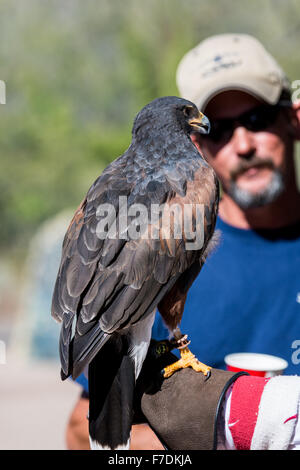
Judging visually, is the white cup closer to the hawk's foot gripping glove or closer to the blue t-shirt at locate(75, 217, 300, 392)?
the hawk's foot gripping glove

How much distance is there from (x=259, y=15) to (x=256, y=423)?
2204 centimetres

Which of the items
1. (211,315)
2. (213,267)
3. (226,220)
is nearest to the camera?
(211,315)

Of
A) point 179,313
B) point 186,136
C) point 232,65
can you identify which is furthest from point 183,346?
point 232,65

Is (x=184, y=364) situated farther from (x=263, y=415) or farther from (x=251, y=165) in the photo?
(x=251, y=165)

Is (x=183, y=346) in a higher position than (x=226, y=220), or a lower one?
lower

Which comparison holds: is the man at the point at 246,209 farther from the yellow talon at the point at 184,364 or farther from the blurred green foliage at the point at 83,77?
the blurred green foliage at the point at 83,77

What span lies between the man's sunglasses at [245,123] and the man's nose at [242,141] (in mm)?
36

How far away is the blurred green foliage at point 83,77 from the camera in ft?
50.4

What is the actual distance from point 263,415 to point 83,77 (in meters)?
21.0

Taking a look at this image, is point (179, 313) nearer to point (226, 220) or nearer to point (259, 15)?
point (226, 220)

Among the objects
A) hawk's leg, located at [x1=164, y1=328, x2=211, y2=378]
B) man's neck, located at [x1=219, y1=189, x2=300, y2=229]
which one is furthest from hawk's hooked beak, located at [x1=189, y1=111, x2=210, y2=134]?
man's neck, located at [x1=219, y1=189, x2=300, y2=229]

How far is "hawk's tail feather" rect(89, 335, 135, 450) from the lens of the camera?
198 centimetres
